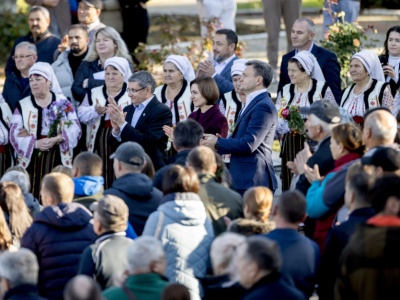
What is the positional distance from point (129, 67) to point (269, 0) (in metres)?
4.32

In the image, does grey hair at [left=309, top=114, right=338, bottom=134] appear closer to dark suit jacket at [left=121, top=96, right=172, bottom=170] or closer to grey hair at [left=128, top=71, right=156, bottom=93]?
dark suit jacket at [left=121, top=96, right=172, bottom=170]

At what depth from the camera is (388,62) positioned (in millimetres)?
12273

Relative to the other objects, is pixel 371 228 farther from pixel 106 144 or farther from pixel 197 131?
pixel 106 144

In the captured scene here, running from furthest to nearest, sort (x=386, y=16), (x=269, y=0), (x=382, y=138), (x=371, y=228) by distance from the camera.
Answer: (x=386, y=16) < (x=269, y=0) < (x=382, y=138) < (x=371, y=228)

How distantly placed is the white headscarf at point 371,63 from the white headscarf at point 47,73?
2989 millimetres

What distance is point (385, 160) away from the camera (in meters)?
7.82

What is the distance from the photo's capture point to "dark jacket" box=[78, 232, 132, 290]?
7426mm

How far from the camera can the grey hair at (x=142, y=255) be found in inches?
266

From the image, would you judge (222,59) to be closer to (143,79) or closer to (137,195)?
(143,79)

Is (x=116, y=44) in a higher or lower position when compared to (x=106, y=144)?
higher

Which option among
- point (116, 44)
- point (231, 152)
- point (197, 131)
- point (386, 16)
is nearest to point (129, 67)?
point (116, 44)

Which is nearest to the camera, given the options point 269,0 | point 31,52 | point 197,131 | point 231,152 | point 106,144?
point 197,131

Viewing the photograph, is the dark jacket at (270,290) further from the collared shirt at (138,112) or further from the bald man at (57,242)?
the collared shirt at (138,112)

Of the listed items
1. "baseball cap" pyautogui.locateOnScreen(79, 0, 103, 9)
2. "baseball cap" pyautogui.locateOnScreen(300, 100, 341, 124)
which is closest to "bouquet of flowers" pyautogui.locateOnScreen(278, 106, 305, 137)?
"baseball cap" pyautogui.locateOnScreen(300, 100, 341, 124)
